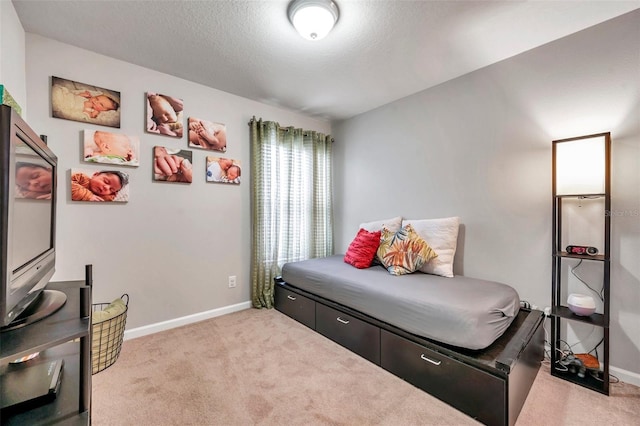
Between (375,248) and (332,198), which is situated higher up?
(332,198)

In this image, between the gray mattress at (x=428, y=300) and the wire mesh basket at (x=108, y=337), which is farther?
the wire mesh basket at (x=108, y=337)

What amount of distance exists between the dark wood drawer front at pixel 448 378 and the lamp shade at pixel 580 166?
4.51ft

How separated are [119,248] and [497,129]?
3.43 meters

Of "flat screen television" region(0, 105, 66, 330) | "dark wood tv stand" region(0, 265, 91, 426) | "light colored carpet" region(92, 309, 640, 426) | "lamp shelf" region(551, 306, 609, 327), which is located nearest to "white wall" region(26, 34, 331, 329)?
"light colored carpet" region(92, 309, 640, 426)

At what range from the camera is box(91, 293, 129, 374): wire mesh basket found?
6.13ft

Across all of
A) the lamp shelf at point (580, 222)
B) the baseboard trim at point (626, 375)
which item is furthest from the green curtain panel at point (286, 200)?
the baseboard trim at point (626, 375)

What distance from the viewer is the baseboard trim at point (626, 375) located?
5.82 ft

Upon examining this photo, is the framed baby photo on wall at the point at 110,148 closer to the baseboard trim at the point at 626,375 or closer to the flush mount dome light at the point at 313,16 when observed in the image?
the flush mount dome light at the point at 313,16

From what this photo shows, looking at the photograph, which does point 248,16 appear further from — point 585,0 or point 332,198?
point 332,198

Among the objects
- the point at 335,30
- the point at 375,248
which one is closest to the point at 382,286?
the point at 375,248

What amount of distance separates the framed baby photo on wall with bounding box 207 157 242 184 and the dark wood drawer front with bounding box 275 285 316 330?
1313 mm

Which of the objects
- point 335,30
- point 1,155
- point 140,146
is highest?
point 335,30

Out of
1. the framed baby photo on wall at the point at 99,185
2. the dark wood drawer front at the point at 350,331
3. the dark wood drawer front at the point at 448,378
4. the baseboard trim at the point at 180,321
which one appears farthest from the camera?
the baseboard trim at the point at 180,321

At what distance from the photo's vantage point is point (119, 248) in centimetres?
236
